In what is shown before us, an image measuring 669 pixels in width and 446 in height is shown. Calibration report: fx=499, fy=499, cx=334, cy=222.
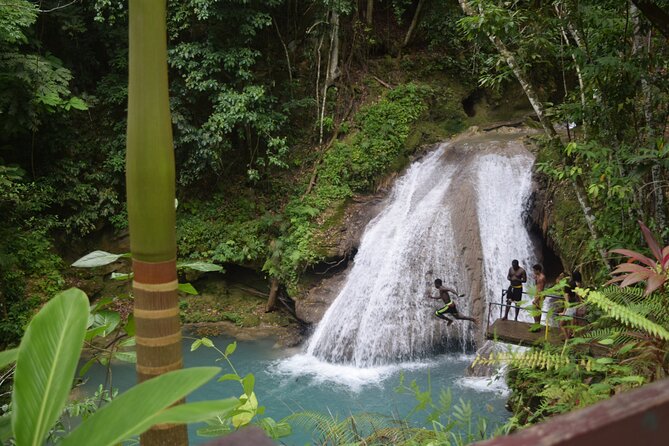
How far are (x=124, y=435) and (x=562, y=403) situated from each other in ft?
10.1

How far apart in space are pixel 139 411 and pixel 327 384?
692 centimetres

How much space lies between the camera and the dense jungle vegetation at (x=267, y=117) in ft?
24.1

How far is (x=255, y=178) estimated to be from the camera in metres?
10.9

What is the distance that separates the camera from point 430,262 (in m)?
9.00

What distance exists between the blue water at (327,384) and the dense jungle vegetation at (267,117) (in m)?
1.78

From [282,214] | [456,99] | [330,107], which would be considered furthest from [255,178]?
[456,99]

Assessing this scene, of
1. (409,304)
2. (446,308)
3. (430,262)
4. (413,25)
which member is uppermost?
(413,25)

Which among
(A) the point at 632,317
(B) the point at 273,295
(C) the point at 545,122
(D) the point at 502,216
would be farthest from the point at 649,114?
(B) the point at 273,295

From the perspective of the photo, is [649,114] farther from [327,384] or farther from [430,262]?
[327,384]

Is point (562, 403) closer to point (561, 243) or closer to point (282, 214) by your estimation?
point (561, 243)

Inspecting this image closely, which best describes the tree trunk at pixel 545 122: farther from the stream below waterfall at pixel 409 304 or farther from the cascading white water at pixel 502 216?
the cascading white water at pixel 502 216

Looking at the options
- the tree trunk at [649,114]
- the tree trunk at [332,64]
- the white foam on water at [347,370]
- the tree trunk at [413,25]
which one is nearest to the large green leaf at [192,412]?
the tree trunk at [649,114]

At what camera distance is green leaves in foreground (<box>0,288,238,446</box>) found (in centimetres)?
97

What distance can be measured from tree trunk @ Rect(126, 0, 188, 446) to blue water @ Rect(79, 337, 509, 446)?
4.92 meters
